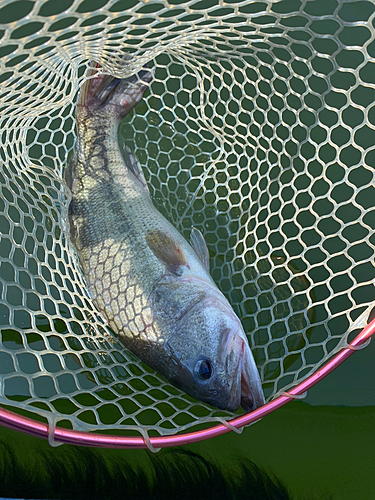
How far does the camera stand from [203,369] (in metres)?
1.87

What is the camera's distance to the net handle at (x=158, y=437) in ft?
4.62

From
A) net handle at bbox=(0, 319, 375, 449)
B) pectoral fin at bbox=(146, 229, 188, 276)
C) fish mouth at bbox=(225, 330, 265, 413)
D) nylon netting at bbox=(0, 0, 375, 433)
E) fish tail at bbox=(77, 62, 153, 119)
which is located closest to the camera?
net handle at bbox=(0, 319, 375, 449)

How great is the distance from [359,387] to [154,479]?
146 cm

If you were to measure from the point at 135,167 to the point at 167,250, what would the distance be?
27.5 inches

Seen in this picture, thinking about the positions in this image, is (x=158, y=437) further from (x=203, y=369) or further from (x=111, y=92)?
(x=111, y=92)

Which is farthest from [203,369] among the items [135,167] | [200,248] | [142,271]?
[135,167]

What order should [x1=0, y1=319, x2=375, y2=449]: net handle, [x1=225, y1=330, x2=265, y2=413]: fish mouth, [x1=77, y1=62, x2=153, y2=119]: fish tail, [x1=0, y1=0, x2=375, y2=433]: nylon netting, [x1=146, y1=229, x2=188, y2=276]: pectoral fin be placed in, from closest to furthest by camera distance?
[x1=0, y1=319, x2=375, y2=449]: net handle → [x1=225, y1=330, x2=265, y2=413]: fish mouth → [x1=146, y1=229, x2=188, y2=276]: pectoral fin → [x1=0, y1=0, x2=375, y2=433]: nylon netting → [x1=77, y1=62, x2=153, y2=119]: fish tail

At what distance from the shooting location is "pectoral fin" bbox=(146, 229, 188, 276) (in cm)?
221

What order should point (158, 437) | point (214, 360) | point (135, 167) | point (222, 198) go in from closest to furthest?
point (158, 437) → point (214, 360) → point (135, 167) → point (222, 198)

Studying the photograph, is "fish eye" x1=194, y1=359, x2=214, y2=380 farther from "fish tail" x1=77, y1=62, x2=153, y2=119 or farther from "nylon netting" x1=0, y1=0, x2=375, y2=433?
"fish tail" x1=77, y1=62, x2=153, y2=119

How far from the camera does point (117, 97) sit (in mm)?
2551

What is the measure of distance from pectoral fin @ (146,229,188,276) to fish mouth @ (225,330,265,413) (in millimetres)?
520

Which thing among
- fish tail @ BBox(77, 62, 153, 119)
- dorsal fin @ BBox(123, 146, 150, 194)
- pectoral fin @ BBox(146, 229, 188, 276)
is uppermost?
fish tail @ BBox(77, 62, 153, 119)

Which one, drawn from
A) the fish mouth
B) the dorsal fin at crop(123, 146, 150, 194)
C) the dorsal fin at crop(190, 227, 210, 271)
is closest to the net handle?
the fish mouth
